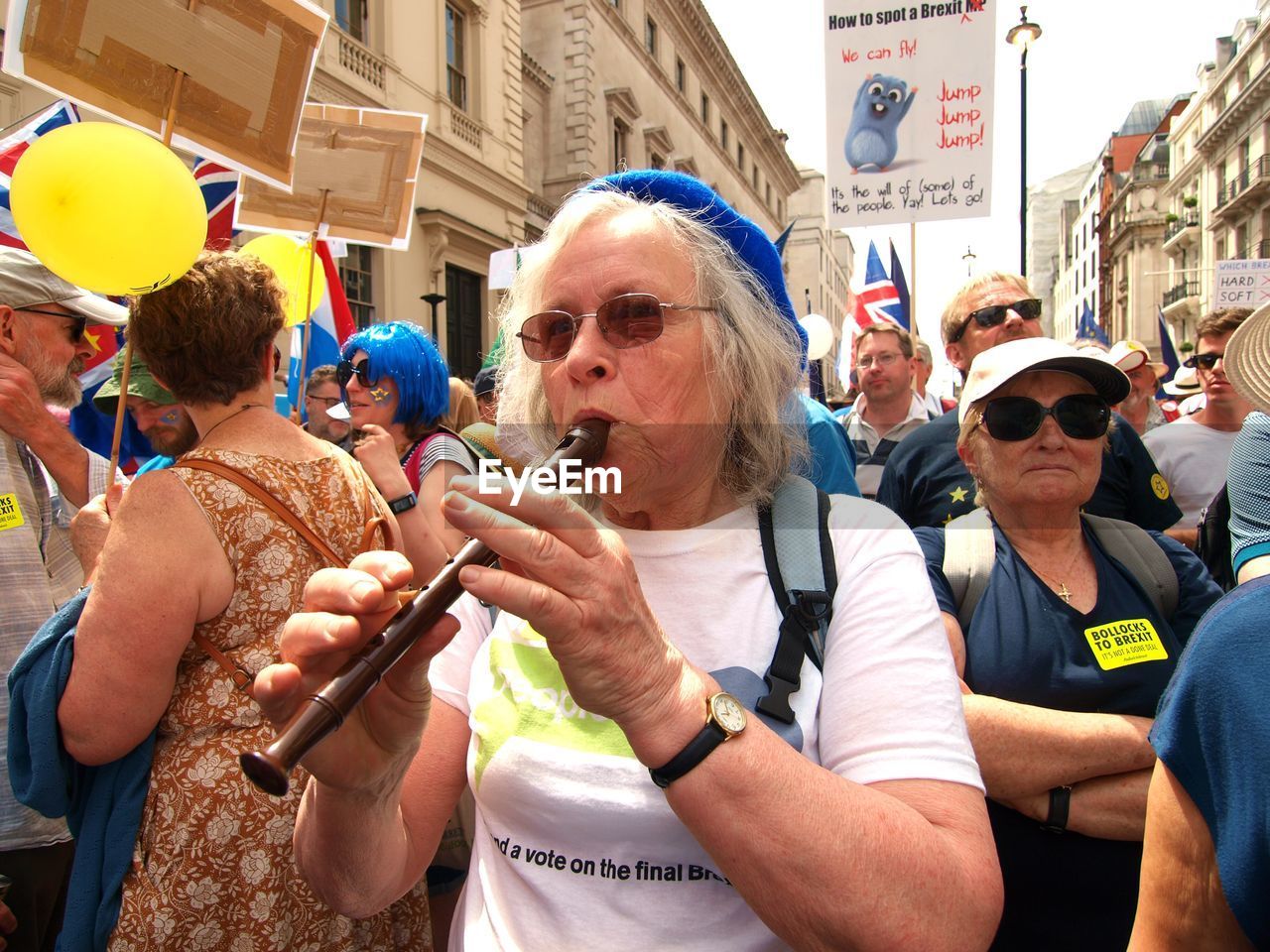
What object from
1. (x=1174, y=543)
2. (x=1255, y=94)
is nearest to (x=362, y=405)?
(x=1174, y=543)

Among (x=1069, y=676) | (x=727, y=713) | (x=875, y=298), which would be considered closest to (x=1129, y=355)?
(x=875, y=298)

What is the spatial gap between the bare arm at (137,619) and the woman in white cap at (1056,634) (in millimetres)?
1749

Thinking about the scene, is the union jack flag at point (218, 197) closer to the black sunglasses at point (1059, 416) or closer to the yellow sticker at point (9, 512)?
the yellow sticker at point (9, 512)

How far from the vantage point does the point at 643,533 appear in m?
1.47

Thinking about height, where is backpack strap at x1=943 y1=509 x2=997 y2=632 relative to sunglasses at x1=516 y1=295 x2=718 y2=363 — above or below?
below

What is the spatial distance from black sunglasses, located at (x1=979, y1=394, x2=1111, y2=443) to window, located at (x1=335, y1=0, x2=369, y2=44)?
14.5m

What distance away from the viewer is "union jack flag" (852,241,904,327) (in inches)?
285

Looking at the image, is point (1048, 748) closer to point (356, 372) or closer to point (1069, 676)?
point (1069, 676)

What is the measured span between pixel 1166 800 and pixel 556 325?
48.3 inches


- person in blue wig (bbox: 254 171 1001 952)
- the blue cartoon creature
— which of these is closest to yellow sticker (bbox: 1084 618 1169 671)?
person in blue wig (bbox: 254 171 1001 952)

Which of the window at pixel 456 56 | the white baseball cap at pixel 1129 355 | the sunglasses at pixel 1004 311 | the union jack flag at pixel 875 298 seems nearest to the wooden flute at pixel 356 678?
the sunglasses at pixel 1004 311

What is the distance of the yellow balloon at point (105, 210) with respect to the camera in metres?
1.94

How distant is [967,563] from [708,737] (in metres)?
1.37

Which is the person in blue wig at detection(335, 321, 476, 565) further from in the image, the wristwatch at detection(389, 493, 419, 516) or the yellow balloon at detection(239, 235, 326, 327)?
the yellow balloon at detection(239, 235, 326, 327)
